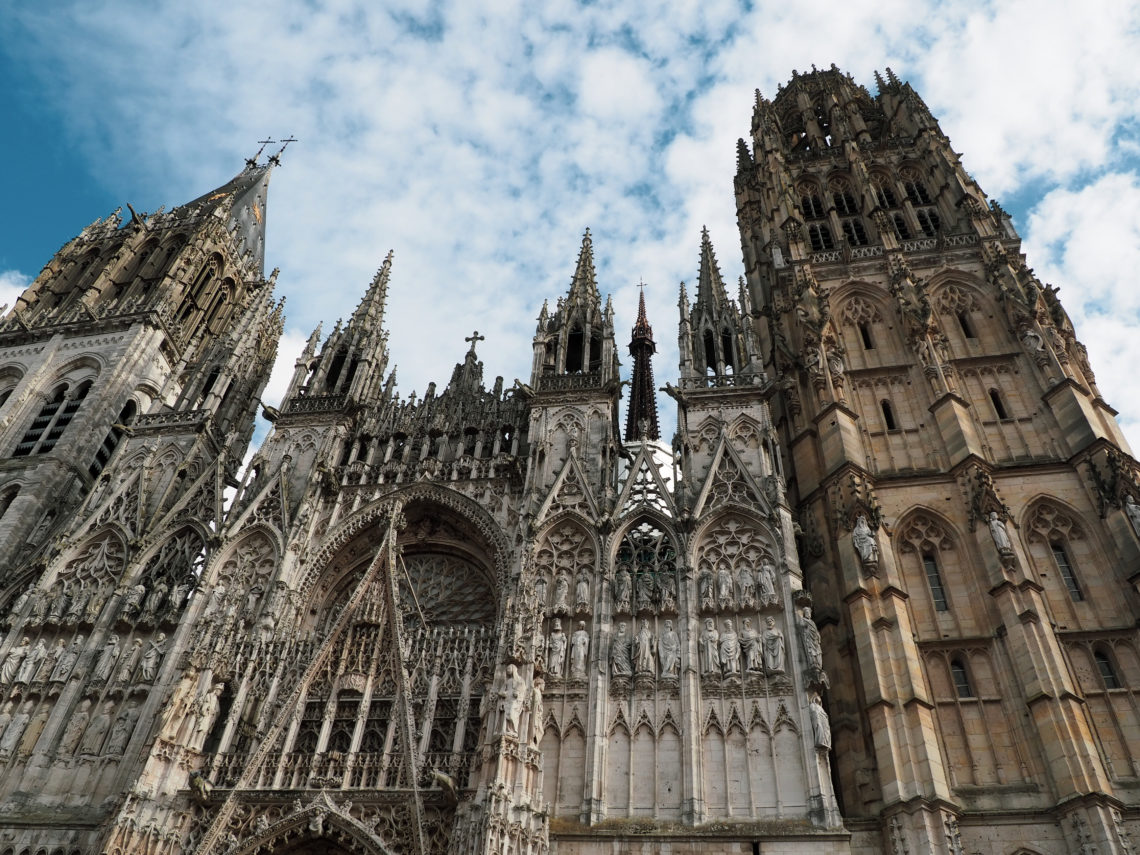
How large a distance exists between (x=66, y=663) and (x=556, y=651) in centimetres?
1078

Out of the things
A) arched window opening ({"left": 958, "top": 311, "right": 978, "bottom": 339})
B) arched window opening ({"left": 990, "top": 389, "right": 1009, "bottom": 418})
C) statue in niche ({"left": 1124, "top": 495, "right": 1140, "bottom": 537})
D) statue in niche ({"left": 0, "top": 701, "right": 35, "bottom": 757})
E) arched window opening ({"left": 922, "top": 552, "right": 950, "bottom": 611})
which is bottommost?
statue in niche ({"left": 0, "top": 701, "right": 35, "bottom": 757})

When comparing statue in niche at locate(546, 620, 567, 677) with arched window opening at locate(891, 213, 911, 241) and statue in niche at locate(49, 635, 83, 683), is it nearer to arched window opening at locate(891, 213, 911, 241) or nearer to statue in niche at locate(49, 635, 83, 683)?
statue in niche at locate(49, 635, 83, 683)

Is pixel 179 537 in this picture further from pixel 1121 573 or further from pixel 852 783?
pixel 1121 573

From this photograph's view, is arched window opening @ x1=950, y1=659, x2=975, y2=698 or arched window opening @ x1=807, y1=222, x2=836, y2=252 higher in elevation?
arched window opening @ x1=807, y1=222, x2=836, y2=252

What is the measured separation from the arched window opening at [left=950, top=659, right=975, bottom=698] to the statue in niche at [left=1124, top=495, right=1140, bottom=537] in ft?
14.7

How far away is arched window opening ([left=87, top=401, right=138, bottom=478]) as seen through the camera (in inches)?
1059

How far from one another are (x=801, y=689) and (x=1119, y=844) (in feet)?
17.1

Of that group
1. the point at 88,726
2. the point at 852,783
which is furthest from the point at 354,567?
the point at 852,783

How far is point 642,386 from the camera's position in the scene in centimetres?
4059

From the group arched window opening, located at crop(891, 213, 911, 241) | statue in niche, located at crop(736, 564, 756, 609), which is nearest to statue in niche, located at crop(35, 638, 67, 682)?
statue in niche, located at crop(736, 564, 756, 609)

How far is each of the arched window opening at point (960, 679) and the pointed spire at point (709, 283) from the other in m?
12.0

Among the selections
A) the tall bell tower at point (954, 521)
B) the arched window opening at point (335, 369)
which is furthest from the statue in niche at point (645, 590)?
the arched window opening at point (335, 369)

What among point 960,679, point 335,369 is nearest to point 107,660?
point 335,369

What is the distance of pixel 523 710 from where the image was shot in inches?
587
